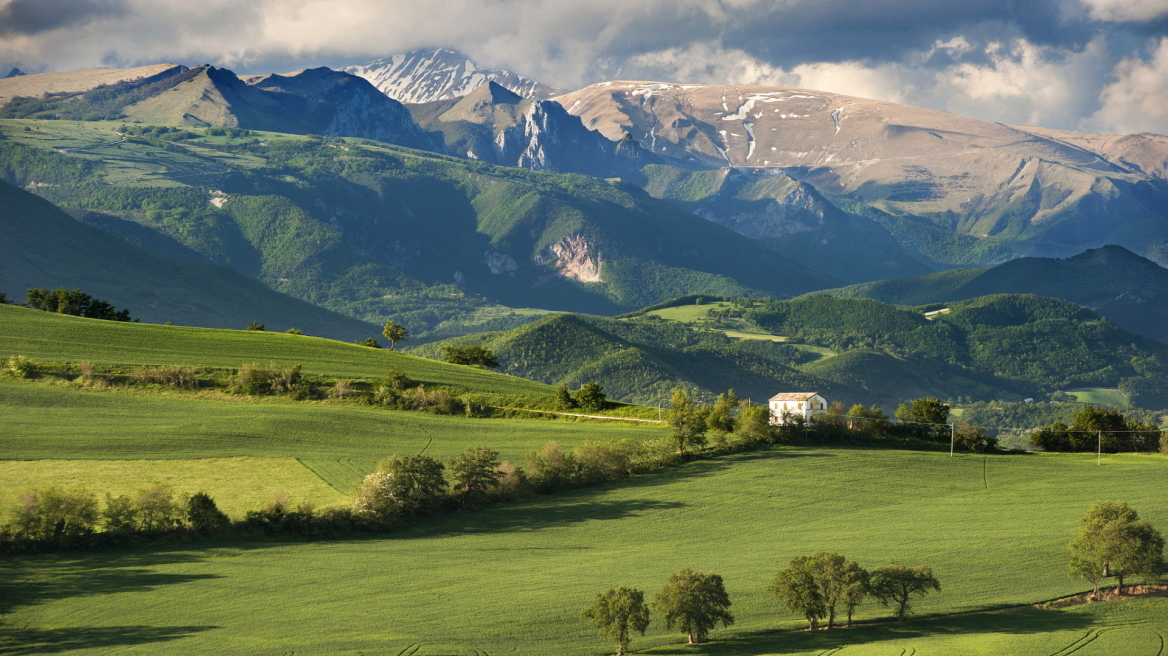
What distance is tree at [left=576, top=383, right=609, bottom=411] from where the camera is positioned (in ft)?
504

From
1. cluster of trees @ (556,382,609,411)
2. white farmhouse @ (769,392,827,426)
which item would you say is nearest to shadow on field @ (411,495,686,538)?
cluster of trees @ (556,382,609,411)

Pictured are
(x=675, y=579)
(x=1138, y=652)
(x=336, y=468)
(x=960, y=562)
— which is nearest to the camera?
(x=1138, y=652)

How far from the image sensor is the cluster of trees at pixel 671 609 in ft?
234

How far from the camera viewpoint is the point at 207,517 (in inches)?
3642

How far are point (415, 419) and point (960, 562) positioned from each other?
67.5 meters

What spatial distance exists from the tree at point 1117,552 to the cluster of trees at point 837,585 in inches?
545

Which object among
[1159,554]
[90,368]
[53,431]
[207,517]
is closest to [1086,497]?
[1159,554]

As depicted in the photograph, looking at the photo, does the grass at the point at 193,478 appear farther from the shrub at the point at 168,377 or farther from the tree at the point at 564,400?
the tree at the point at 564,400

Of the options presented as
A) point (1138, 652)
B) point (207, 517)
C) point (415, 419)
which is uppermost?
point (415, 419)

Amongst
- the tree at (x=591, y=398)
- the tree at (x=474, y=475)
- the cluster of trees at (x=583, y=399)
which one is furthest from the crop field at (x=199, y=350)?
the tree at (x=474, y=475)

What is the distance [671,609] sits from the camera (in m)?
72.7

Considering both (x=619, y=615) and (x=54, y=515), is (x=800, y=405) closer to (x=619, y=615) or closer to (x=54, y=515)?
(x=619, y=615)

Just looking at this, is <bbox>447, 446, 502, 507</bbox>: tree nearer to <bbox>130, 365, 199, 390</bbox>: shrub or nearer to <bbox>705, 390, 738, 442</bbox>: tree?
<bbox>705, 390, 738, 442</bbox>: tree

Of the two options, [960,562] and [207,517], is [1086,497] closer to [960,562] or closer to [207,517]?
[960,562]
